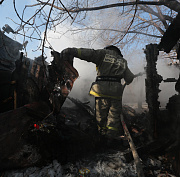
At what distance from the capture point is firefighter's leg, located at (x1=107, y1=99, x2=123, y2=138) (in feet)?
9.76

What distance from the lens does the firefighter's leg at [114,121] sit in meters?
2.97

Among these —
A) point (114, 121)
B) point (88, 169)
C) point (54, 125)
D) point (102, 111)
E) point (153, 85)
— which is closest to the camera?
point (88, 169)

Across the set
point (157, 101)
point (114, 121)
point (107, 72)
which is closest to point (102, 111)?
point (114, 121)

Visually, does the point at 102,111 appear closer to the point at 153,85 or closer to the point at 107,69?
the point at 107,69

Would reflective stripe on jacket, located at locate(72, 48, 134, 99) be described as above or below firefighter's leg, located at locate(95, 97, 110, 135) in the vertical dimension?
above

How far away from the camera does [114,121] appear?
305 centimetres

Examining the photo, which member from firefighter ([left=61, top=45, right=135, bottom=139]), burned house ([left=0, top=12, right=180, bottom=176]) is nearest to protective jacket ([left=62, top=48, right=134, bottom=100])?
firefighter ([left=61, top=45, right=135, bottom=139])

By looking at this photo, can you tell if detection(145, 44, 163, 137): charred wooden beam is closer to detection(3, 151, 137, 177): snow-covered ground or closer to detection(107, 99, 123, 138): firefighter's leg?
detection(107, 99, 123, 138): firefighter's leg

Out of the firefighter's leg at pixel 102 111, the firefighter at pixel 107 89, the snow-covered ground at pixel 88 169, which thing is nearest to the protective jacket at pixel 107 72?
the firefighter at pixel 107 89

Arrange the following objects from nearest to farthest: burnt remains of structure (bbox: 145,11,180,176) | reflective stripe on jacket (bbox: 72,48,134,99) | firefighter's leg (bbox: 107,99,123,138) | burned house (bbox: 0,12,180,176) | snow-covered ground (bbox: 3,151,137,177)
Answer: snow-covered ground (bbox: 3,151,137,177)
burned house (bbox: 0,12,180,176)
burnt remains of structure (bbox: 145,11,180,176)
firefighter's leg (bbox: 107,99,123,138)
reflective stripe on jacket (bbox: 72,48,134,99)

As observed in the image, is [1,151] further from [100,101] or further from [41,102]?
[100,101]

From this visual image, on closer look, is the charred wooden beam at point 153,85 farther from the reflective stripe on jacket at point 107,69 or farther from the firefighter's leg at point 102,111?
the firefighter's leg at point 102,111

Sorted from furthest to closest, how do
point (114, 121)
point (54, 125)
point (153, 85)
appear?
point (114, 121) < point (153, 85) < point (54, 125)

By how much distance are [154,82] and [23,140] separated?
110 inches
